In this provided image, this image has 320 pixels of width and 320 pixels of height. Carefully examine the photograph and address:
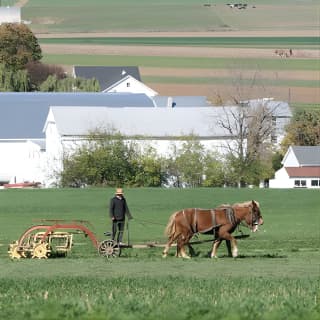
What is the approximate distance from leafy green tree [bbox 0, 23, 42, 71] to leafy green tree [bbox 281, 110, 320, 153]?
1582 inches

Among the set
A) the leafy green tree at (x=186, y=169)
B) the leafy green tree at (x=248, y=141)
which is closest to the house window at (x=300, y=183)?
the leafy green tree at (x=248, y=141)

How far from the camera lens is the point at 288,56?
328 feet

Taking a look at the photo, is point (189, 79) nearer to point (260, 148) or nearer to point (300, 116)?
point (300, 116)

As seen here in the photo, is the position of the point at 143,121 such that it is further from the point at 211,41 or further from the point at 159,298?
the point at 159,298

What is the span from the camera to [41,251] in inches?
974

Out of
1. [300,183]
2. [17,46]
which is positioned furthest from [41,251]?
[17,46]

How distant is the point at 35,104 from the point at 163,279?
82.4 metres

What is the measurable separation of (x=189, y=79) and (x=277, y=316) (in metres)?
99.5

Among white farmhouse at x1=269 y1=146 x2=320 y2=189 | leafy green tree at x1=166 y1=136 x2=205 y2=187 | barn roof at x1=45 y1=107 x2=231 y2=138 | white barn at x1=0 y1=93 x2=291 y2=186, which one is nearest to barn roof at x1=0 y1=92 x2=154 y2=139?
white barn at x1=0 y1=93 x2=291 y2=186

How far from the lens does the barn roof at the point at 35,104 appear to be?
95312 mm

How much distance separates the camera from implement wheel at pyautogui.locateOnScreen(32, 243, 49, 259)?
974 inches

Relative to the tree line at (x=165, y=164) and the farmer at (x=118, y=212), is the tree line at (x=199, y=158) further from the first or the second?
the farmer at (x=118, y=212)

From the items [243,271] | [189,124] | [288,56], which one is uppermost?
[288,56]

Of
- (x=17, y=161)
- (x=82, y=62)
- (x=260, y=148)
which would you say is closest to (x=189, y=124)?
(x=260, y=148)
